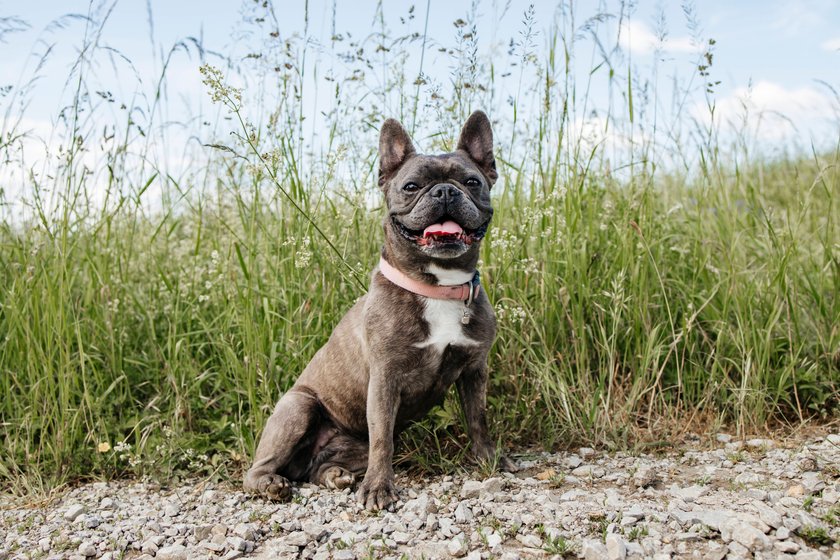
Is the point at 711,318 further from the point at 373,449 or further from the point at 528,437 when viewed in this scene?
the point at 373,449

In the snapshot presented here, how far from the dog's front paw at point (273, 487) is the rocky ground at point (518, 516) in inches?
1.9

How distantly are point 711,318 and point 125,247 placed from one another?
4096mm

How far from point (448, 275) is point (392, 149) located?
0.78 meters

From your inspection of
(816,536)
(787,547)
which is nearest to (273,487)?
(787,547)

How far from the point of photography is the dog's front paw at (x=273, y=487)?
3586mm

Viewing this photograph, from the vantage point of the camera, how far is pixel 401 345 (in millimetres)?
3498

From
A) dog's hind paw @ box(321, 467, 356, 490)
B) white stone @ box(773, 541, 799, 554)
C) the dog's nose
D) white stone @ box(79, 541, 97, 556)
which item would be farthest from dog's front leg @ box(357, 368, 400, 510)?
white stone @ box(773, 541, 799, 554)

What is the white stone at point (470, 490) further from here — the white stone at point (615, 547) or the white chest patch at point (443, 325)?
the white stone at point (615, 547)

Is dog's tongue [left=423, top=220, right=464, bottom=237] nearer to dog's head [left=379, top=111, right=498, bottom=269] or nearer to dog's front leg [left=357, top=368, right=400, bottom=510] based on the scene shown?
dog's head [left=379, top=111, right=498, bottom=269]

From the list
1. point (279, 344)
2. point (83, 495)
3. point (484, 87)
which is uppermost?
point (484, 87)

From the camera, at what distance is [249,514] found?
3418mm

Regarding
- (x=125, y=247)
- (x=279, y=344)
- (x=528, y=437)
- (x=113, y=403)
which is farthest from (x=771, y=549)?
(x=125, y=247)

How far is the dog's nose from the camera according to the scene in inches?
132

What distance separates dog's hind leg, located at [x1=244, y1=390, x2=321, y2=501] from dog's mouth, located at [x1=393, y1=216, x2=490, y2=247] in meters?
1.07
